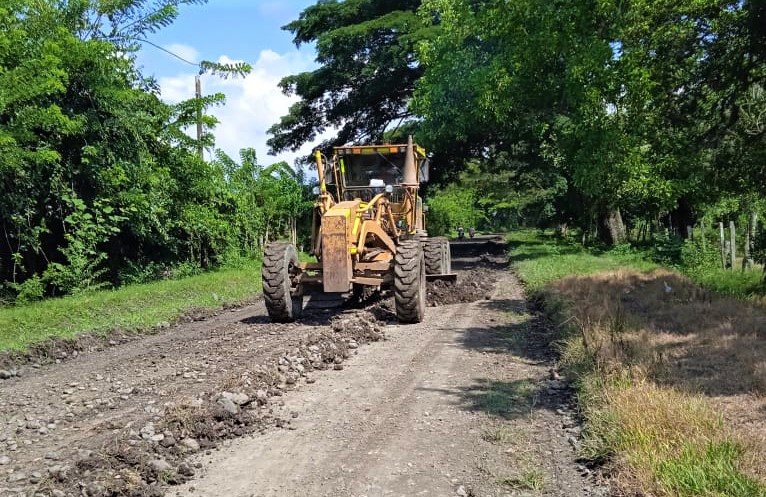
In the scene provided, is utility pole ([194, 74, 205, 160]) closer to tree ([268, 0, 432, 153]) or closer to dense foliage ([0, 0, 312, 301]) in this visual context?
dense foliage ([0, 0, 312, 301])

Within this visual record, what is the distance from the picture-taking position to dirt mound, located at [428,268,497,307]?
12.6 metres

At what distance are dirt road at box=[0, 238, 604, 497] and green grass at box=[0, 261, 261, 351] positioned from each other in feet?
3.99

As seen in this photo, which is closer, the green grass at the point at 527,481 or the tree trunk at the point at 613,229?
the green grass at the point at 527,481

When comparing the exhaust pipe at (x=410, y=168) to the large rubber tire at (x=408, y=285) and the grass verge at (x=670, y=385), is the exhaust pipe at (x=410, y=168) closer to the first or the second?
the large rubber tire at (x=408, y=285)

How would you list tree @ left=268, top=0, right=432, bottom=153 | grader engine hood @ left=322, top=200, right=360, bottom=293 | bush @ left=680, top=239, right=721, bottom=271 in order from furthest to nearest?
tree @ left=268, top=0, right=432, bottom=153
bush @ left=680, top=239, right=721, bottom=271
grader engine hood @ left=322, top=200, right=360, bottom=293

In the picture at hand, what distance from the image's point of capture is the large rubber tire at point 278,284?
1031 centimetres

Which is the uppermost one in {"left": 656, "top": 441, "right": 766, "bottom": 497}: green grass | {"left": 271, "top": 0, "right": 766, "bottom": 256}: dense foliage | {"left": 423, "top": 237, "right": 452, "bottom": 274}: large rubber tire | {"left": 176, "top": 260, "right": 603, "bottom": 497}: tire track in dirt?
{"left": 271, "top": 0, "right": 766, "bottom": 256}: dense foliage

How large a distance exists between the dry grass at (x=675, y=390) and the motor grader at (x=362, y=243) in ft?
8.12

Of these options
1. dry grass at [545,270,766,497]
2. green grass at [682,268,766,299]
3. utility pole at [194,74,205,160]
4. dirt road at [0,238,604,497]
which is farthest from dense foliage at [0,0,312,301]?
green grass at [682,268,766,299]

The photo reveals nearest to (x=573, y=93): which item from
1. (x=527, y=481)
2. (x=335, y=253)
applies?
(x=335, y=253)

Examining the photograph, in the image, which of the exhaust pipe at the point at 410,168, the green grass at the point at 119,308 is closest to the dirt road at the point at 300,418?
the green grass at the point at 119,308

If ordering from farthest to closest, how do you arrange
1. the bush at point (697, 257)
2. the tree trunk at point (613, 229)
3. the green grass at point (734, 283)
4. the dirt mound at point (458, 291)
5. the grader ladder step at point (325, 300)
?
the tree trunk at point (613, 229) → the bush at point (697, 257) → the dirt mound at point (458, 291) → the green grass at point (734, 283) → the grader ladder step at point (325, 300)

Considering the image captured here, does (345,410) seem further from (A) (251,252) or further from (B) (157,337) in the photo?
(A) (251,252)

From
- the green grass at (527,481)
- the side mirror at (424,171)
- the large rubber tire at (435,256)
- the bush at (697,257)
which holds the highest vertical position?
the side mirror at (424,171)
